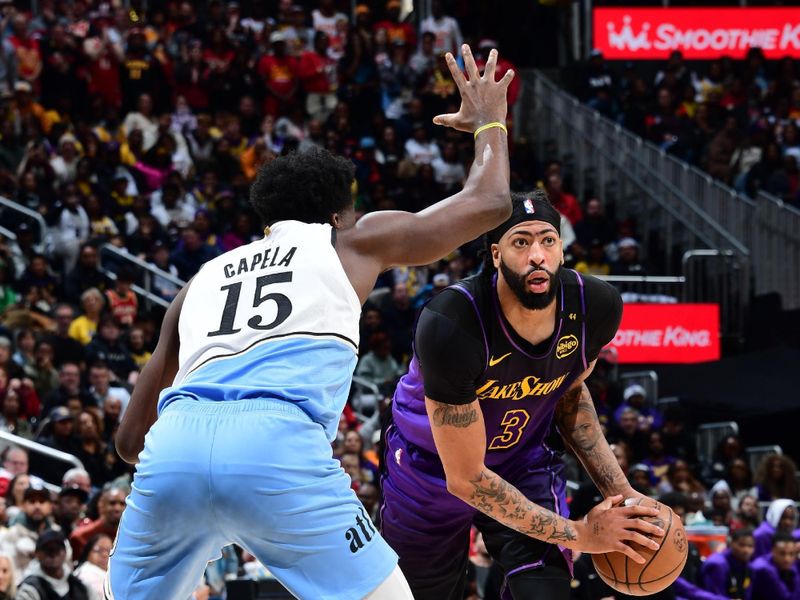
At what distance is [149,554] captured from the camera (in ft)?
12.7

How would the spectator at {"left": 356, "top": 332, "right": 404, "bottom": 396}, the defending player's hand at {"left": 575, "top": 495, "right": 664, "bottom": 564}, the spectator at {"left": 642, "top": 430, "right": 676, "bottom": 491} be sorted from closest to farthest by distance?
the defending player's hand at {"left": 575, "top": 495, "right": 664, "bottom": 564}, the spectator at {"left": 642, "top": 430, "right": 676, "bottom": 491}, the spectator at {"left": 356, "top": 332, "right": 404, "bottom": 396}

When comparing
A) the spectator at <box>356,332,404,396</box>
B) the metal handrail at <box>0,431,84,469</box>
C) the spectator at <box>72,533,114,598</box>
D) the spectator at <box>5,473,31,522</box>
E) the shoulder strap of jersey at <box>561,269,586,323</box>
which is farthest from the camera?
the spectator at <box>356,332,404,396</box>

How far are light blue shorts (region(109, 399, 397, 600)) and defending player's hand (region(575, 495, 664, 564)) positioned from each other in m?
1.31

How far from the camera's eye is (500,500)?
201 inches

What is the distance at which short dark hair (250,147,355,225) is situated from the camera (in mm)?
4230

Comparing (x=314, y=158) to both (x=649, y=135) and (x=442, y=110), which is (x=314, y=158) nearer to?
(x=442, y=110)

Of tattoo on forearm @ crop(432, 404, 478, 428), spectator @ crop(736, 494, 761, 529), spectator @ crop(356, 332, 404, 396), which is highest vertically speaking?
tattoo on forearm @ crop(432, 404, 478, 428)

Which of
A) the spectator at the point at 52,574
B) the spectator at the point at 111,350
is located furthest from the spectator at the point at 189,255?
the spectator at the point at 52,574

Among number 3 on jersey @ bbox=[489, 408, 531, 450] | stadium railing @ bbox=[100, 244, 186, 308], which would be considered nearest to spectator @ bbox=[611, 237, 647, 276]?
stadium railing @ bbox=[100, 244, 186, 308]

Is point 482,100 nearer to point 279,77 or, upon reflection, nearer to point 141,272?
point 141,272

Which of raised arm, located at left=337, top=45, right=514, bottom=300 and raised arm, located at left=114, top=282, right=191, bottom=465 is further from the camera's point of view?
raised arm, located at left=114, top=282, right=191, bottom=465

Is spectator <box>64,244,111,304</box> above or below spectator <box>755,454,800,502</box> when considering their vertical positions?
above

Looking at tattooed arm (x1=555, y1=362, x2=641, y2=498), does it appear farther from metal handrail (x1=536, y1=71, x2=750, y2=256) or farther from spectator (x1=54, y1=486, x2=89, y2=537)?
metal handrail (x1=536, y1=71, x2=750, y2=256)

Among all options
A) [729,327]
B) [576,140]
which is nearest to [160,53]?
[576,140]
